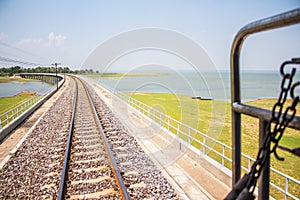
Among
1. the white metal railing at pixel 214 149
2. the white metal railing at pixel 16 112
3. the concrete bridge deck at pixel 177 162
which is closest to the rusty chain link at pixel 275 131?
the white metal railing at pixel 214 149

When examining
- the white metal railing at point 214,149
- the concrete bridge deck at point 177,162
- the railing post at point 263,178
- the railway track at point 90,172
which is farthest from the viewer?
the concrete bridge deck at point 177,162

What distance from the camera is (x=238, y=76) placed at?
1.52 m

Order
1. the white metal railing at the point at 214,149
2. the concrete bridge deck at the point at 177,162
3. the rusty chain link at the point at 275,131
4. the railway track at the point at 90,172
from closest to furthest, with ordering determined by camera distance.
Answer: the rusty chain link at the point at 275,131, the white metal railing at the point at 214,149, the railway track at the point at 90,172, the concrete bridge deck at the point at 177,162

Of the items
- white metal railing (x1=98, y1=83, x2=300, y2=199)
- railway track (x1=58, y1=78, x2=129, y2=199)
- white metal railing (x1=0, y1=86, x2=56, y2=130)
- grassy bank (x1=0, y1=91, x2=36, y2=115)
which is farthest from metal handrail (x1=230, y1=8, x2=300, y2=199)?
grassy bank (x1=0, y1=91, x2=36, y2=115)

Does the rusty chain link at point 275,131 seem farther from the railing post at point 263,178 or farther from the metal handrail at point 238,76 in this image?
the railing post at point 263,178

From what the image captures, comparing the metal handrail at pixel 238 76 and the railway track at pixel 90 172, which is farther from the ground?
the metal handrail at pixel 238 76

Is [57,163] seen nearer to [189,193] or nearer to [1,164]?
[1,164]

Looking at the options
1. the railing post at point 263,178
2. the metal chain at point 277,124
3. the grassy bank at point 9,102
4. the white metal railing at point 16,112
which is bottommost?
the grassy bank at point 9,102

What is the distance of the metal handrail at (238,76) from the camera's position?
1.08 metres

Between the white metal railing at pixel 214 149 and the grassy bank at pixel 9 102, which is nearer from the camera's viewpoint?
the white metal railing at pixel 214 149

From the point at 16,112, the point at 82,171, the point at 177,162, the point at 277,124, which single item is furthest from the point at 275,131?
the point at 16,112

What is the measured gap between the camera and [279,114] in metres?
1.13

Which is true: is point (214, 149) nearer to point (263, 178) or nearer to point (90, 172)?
point (90, 172)

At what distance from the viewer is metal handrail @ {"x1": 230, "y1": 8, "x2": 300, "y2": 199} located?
42.6 inches
